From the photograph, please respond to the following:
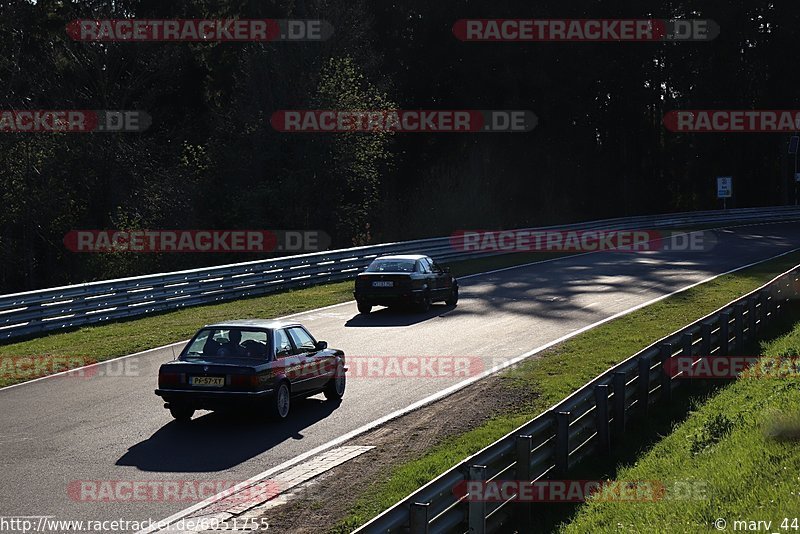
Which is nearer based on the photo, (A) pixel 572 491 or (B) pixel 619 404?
(A) pixel 572 491

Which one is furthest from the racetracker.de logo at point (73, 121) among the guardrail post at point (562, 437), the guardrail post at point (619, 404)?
the guardrail post at point (562, 437)

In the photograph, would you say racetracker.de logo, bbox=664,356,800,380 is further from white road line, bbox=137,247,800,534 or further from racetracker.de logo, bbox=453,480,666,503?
racetracker.de logo, bbox=453,480,666,503

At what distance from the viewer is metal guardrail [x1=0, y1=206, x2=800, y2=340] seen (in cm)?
2188

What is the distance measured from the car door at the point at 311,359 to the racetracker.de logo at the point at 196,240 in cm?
2423

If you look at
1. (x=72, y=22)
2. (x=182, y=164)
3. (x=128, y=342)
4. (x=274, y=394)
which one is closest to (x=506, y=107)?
(x=182, y=164)

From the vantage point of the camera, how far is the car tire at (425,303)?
25.2m

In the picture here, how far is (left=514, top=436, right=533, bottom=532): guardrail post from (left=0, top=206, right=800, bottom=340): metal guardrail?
48.4 feet

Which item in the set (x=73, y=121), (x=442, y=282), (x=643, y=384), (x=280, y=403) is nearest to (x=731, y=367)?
Result: (x=643, y=384)

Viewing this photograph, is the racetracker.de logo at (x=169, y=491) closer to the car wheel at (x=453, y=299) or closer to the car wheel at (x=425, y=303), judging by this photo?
the car wheel at (x=425, y=303)

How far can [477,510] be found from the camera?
823 cm

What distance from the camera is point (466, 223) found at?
51781 millimetres

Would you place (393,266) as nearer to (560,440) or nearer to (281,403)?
(281,403)

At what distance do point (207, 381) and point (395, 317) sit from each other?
11913 mm

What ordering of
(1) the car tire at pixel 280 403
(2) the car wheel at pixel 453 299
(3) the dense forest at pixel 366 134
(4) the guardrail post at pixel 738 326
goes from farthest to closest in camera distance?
(3) the dense forest at pixel 366 134 < (2) the car wheel at pixel 453 299 < (4) the guardrail post at pixel 738 326 < (1) the car tire at pixel 280 403
